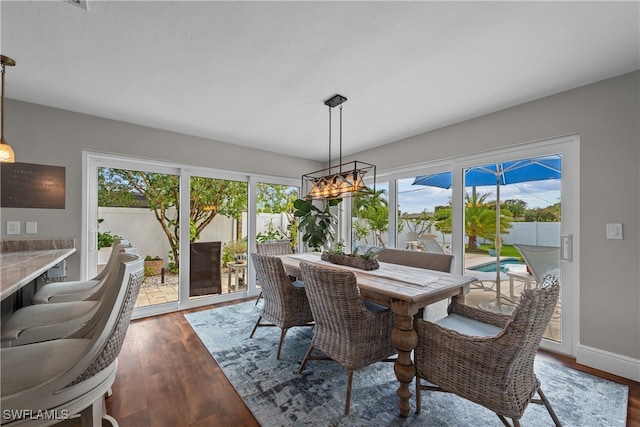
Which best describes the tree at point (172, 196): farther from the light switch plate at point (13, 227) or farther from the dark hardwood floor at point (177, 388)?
the dark hardwood floor at point (177, 388)

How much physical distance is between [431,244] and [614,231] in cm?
165

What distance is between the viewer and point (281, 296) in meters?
2.26

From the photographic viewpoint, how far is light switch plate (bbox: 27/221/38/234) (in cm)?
255

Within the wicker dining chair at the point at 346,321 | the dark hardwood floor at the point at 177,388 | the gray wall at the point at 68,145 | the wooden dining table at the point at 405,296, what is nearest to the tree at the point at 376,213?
the wooden dining table at the point at 405,296

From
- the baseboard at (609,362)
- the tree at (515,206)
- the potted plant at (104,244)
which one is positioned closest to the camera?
the baseboard at (609,362)

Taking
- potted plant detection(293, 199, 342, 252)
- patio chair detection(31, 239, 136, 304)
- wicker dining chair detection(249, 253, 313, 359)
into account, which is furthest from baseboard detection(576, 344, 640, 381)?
patio chair detection(31, 239, 136, 304)

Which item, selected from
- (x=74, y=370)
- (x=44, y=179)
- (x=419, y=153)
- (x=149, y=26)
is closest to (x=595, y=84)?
(x=419, y=153)

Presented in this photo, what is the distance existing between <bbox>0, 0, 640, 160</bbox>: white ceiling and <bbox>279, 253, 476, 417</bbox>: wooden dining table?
163cm

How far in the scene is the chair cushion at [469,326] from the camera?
166 centimetres

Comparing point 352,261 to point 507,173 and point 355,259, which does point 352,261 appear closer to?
point 355,259

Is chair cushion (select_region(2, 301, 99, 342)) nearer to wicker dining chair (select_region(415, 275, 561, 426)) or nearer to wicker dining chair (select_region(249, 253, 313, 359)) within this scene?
wicker dining chair (select_region(249, 253, 313, 359))

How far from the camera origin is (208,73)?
2.08 meters

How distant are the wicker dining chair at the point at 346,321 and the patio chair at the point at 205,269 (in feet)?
8.12

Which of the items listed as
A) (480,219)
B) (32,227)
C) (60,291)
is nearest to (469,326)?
(480,219)
